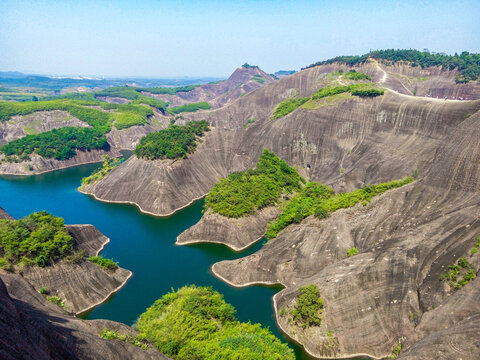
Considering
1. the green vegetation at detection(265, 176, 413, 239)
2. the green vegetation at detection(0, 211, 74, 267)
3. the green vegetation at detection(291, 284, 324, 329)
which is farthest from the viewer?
the green vegetation at detection(265, 176, 413, 239)

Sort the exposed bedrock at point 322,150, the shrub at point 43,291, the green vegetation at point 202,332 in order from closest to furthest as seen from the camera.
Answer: the green vegetation at point 202,332 → the shrub at point 43,291 → the exposed bedrock at point 322,150

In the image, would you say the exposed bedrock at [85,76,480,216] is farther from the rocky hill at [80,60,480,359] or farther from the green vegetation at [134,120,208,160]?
the green vegetation at [134,120,208,160]

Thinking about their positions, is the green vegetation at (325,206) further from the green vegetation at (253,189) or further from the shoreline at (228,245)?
the green vegetation at (253,189)

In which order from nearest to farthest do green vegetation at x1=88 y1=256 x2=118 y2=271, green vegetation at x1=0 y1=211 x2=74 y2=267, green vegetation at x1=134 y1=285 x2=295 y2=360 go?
green vegetation at x1=134 y1=285 x2=295 y2=360 → green vegetation at x1=0 y1=211 x2=74 y2=267 → green vegetation at x1=88 y1=256 x2=118 y2=271

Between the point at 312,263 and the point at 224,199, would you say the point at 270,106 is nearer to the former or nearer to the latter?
the point at 224,199

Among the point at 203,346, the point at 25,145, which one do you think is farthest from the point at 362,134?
the point at 25,145

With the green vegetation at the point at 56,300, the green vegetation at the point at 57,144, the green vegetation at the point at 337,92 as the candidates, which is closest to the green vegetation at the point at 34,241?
the green vegetation at the point at 56,300

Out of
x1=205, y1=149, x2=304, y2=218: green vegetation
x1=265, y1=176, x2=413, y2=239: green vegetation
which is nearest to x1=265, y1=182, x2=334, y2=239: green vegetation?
x1=265, y1=176, x2=413, y2=239: green vegetation
